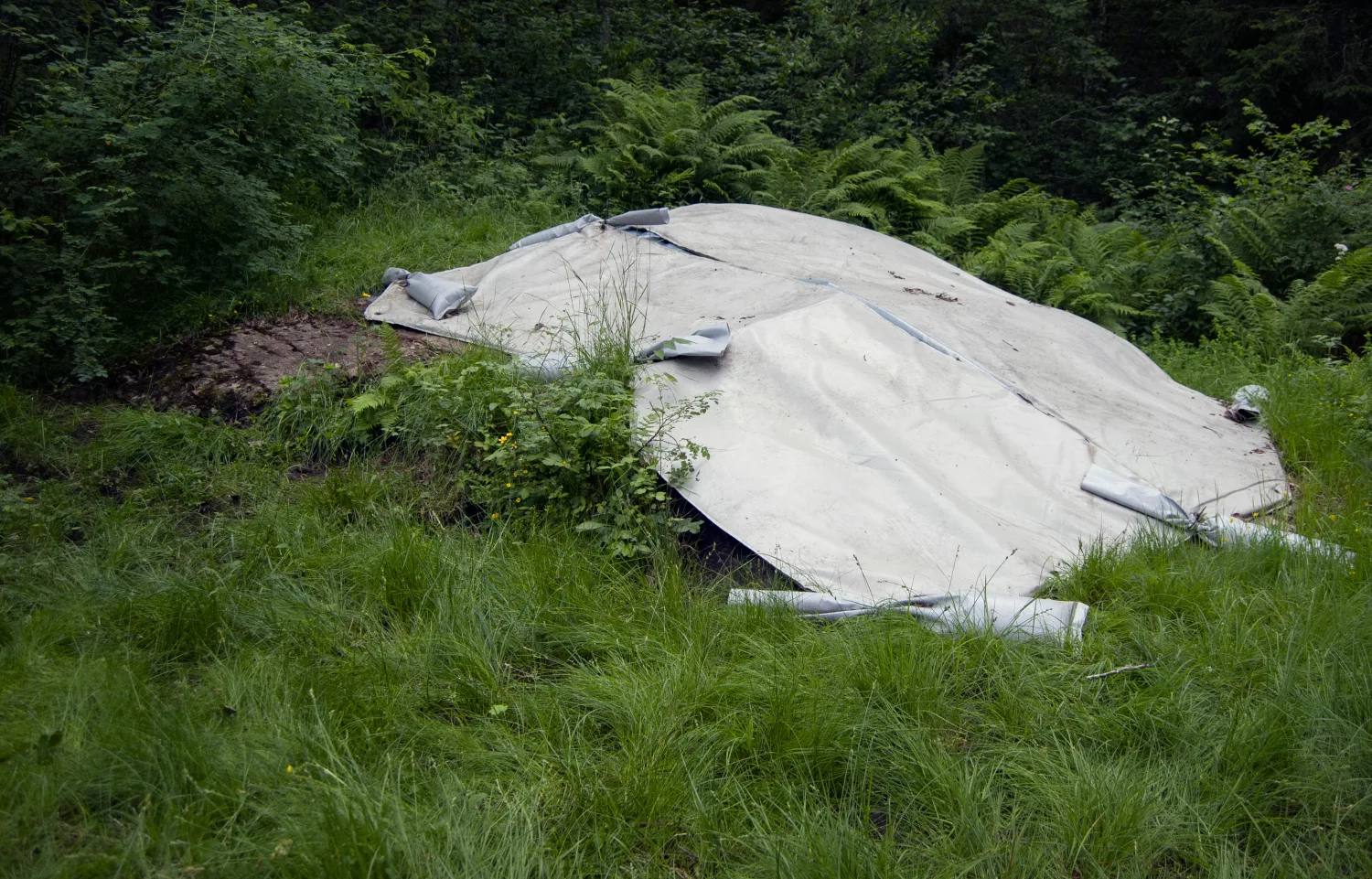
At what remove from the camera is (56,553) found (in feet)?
9.18

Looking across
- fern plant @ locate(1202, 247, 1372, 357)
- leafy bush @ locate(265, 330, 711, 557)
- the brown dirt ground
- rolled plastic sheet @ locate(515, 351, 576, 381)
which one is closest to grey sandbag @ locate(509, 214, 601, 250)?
the brown dirt ground

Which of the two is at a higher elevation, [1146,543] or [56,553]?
[1146,543]

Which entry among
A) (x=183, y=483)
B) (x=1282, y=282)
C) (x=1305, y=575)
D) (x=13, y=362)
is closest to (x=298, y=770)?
(x=183, y=483)

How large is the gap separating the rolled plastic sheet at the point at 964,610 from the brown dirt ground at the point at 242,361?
2193 mm

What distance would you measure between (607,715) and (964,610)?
104 centimetres

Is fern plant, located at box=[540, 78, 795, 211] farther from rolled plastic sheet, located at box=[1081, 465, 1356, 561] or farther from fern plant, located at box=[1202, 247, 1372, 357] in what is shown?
rolled plastic sheet, located at box=[1081, 465, 1356, 561]

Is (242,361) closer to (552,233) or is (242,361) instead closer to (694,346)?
(552,233)

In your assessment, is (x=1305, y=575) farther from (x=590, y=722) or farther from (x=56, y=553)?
(x=56, y=553)

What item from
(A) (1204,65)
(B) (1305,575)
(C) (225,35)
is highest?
(A) (1204,65)

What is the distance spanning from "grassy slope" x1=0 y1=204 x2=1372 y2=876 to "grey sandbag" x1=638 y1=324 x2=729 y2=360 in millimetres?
916

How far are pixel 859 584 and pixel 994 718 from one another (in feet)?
2.02

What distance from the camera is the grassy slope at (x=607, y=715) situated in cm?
179

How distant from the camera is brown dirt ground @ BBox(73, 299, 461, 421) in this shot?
3.87 metres

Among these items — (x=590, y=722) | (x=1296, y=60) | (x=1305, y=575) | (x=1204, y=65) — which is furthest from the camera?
(x=1204, y=65)
